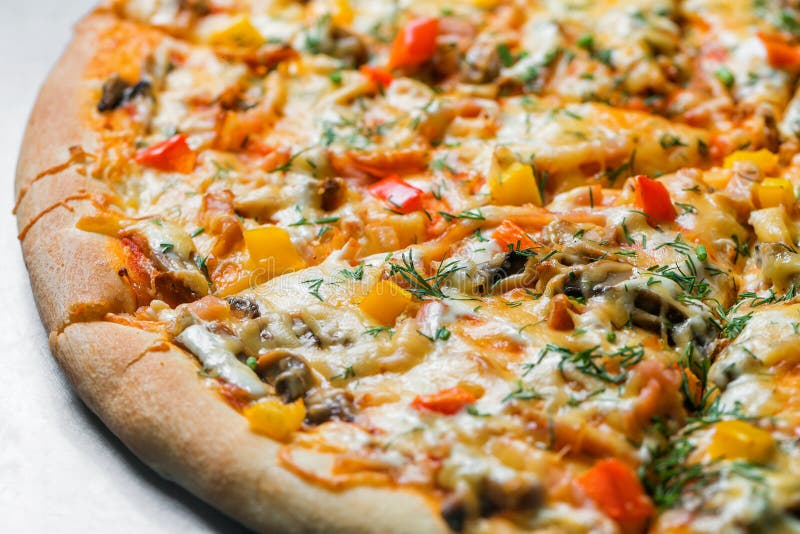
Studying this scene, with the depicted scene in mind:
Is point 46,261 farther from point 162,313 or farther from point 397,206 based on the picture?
point 397,206

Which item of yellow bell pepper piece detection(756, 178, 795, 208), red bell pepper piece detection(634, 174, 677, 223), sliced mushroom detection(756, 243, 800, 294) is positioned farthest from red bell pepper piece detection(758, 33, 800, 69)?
sliced mushroom detection(756, 243, 800, 294)

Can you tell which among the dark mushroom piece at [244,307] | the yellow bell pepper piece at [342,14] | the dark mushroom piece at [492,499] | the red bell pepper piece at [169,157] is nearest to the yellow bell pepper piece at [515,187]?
the dark mushroom piece at [244,307]

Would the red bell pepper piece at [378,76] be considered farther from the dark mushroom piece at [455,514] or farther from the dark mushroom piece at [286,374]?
the dark mushroom piece at [455,514]

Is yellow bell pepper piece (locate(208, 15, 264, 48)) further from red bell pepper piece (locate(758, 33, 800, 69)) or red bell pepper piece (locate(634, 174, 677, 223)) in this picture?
red bell pepper piece (locate(758, 33, 800, 69))

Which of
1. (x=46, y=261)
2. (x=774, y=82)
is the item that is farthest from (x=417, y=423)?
(x=774, y=82)

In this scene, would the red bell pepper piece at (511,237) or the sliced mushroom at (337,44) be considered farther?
the sliced mushroom at (337,44)

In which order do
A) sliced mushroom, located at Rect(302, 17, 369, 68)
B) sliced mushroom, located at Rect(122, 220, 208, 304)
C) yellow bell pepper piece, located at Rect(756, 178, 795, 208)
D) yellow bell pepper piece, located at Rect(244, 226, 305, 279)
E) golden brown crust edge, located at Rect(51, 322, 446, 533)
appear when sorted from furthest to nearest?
sliced mushroom, located at Rect(302, 17, 369, 68) → yellow bell pepper piece, located at Rect(756, 178, 795, 208) → yellow bell pepper piece, located at Rect(244, 226, 305, 279) → sliced mushroom, located at Rect(122, 220, 208, 304) → golden brown crust edge, located at Rect(51, 322, 446, 533)
